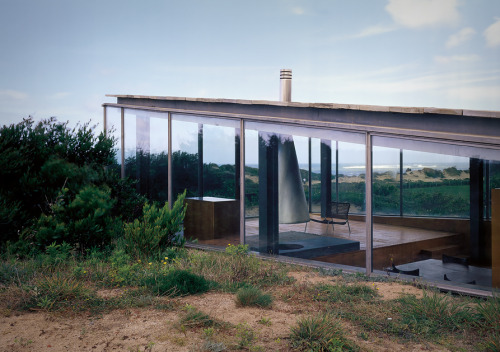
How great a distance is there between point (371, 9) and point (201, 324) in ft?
82.5

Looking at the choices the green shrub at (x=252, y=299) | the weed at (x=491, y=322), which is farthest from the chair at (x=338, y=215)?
the weed at (x=491, y=322)

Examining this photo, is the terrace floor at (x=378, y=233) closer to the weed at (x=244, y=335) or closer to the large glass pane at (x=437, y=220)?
the large glass pane at (x=437, y=220)

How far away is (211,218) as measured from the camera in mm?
9000

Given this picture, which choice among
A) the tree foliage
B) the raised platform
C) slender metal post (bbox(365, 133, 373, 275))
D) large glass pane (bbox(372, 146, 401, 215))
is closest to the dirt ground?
slender metal post (bbox(365, 133, 373, 275))

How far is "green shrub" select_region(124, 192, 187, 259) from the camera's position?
303 inches

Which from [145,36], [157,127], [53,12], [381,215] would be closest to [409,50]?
[145,36]

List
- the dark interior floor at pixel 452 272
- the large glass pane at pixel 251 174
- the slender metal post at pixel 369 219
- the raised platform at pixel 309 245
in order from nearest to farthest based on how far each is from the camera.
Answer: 1. the dark interior floor at pixel 452 272
2. the slender metal post at pixel 369 219
3. the raised platform at pixel 309 245
4. the large glass pane at pixel 251 174

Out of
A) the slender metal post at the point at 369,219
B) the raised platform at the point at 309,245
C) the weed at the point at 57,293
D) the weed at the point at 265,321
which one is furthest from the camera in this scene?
the raised platform at the point at 309,245

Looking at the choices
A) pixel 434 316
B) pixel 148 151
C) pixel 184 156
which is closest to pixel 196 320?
pixel 434 316

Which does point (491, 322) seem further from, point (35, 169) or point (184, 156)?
point (35, 169)

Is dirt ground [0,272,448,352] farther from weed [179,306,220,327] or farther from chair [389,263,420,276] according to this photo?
chair [389,263,420,276]

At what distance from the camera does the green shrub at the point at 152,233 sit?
25.2ft

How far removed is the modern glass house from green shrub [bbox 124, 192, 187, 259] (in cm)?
103

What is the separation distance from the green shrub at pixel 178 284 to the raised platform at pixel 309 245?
2102mm
